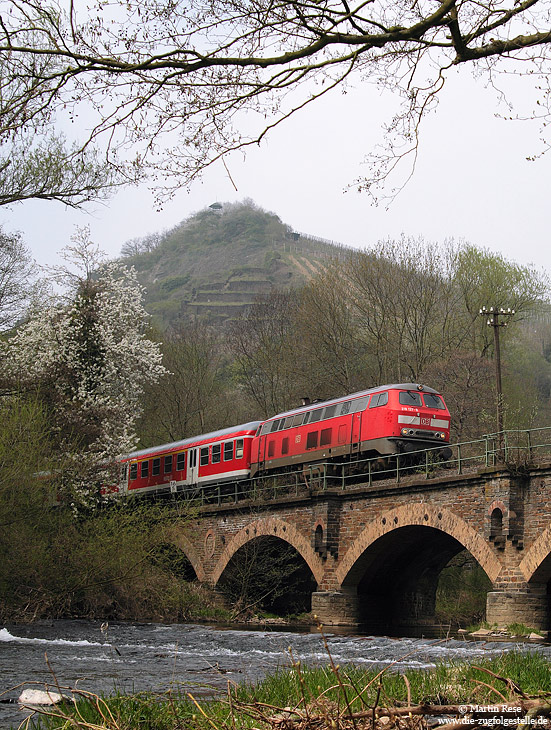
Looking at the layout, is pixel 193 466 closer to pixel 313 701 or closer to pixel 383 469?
pixel 383 469

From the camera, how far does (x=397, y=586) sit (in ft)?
90.7

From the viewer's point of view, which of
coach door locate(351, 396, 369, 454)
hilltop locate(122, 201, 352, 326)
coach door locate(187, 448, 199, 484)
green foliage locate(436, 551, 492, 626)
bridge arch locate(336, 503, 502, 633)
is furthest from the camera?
hilltop locate(122, 201, 352, 326)

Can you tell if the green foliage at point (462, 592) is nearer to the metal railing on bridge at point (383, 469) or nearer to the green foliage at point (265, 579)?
the metal railing on bridge at point (383, 469)

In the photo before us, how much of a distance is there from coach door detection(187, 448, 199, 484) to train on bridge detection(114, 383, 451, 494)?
4cm

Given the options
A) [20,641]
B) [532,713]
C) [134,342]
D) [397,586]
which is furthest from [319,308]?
[532,713]

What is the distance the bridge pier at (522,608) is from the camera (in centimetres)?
1842

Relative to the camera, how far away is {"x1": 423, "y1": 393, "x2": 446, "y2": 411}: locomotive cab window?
2541 centimetres

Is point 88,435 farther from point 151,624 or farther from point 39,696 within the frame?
point 39,696

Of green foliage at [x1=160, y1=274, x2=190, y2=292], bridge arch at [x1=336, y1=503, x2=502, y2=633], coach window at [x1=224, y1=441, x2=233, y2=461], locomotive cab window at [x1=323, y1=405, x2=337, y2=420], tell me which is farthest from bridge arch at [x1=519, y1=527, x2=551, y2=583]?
green foliage at [x1=160, y1=274, x2=190, y2=292]

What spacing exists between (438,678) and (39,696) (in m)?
3.52

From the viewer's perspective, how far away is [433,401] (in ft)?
84.4

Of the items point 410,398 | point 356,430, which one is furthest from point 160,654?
point 410,398

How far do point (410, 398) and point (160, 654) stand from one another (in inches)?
502

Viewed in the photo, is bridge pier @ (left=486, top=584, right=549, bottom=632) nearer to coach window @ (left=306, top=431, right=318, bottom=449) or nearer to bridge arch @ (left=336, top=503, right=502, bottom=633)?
bridge arch @ (left=336, top=503, right=502, bottom=633)
